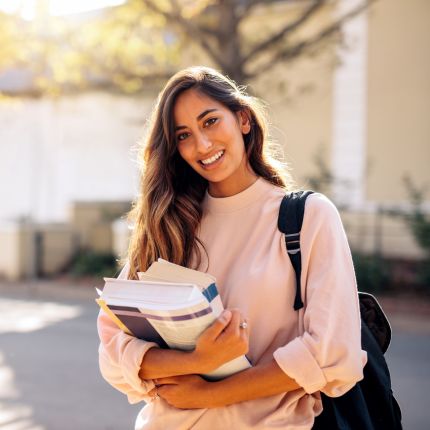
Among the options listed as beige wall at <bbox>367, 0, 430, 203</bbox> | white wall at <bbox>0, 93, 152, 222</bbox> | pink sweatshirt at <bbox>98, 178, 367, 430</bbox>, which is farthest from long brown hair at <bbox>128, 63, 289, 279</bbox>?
white wall at <bbox>0, 93, 152, 222</bbox>

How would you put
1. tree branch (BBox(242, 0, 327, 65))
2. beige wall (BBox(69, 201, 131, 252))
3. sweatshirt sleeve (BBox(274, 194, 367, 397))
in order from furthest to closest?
1. beige wall (BBox(69, 201, 131, 252))
2. tree branch (BBox(242, 0, 327, 65))
3. sweatshirt sleeve (BBox(274, 194, 367, 397))

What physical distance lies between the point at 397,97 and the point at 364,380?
12428 millimetres

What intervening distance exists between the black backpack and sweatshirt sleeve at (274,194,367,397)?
5cm

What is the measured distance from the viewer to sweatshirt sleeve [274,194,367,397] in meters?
1.86

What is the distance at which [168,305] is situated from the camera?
5.78 feet

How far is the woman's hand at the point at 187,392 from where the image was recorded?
191 centimetres

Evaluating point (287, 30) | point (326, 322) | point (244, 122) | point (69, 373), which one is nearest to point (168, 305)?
point (326, 322)

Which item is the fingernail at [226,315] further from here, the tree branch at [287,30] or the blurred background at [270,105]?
the tree branch at [287,30]

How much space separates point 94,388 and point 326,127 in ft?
32.4

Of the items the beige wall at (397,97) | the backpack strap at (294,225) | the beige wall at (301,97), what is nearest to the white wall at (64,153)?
the beige wall at (301,97)

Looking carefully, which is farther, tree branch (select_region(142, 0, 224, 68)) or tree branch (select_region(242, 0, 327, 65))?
tree branch (select_region(242, 0, 327, 65))

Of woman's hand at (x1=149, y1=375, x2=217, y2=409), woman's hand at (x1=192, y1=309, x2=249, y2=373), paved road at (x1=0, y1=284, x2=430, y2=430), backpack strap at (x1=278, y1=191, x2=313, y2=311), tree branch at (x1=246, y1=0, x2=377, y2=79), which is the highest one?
tree branch at (x1=246, y1=0, x2=377, y2=79)

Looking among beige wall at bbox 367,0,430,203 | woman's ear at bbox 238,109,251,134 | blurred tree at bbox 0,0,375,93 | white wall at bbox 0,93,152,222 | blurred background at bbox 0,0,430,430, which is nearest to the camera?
woman's ear at bbox 238,109,251,134

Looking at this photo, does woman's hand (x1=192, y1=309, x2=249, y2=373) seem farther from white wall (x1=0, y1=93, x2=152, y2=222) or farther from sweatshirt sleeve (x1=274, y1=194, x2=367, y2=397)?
white wall (x1=0, y1=93, x2=152, y2=222)
